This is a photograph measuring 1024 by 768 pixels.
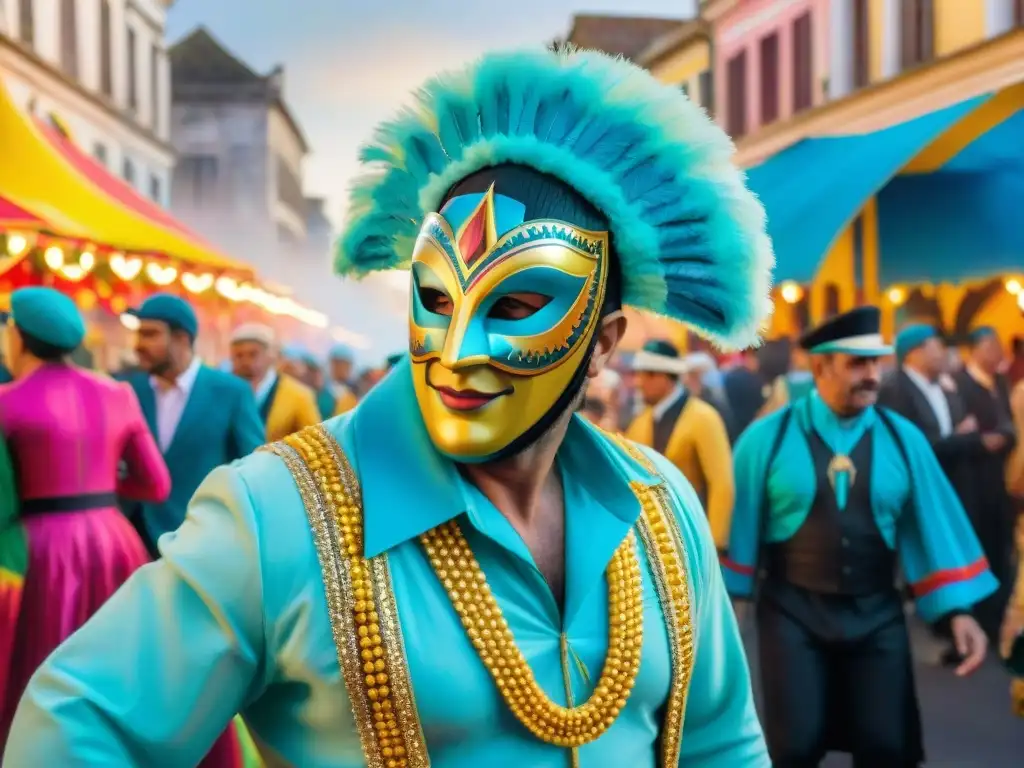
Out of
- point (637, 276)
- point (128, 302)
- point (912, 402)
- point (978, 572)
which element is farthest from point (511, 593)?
point (128, 302)

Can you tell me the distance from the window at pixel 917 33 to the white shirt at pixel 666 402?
10688mm

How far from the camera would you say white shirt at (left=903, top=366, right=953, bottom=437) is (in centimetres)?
780

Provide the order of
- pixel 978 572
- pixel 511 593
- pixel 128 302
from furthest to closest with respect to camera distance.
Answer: pixel 128 302, pixel 978 572, pixel 511 593

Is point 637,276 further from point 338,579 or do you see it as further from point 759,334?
point 338,579

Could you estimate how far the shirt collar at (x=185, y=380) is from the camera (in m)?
5.60

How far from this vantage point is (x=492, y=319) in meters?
1.77

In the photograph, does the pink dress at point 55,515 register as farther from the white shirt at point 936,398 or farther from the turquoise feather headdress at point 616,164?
the white shirt at point 936,398

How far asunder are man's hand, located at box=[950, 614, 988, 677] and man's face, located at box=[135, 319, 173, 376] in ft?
11.6

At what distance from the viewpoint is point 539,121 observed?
183 centimetres

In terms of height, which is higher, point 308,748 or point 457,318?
point 457,318

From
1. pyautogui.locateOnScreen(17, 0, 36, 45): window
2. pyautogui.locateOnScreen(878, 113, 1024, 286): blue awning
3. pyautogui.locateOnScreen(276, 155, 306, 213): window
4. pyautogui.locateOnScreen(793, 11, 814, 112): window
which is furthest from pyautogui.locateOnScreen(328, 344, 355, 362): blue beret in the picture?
pyautogui.locateOnScreen(276, 155, 306, 213): window

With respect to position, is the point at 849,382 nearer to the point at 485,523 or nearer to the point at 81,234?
the point at 485,523

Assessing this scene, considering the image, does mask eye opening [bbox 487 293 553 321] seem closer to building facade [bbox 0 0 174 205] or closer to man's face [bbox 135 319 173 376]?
man's face [bbox 135 319 173 376]

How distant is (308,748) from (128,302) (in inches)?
488
